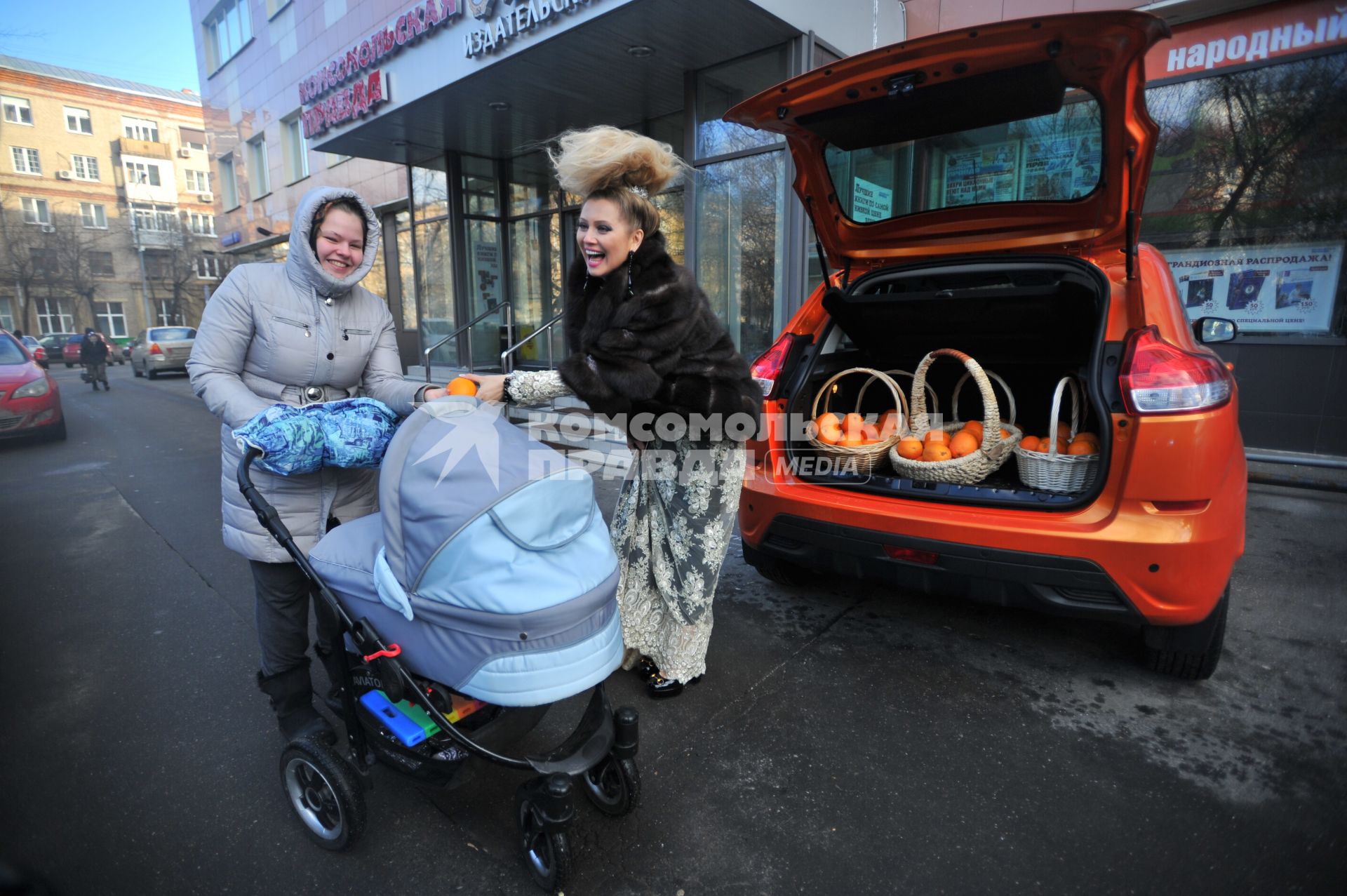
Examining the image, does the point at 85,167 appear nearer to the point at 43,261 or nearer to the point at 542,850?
the point at 43,261

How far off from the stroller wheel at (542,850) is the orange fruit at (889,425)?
1981 mm

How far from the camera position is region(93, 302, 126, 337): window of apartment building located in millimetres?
31106

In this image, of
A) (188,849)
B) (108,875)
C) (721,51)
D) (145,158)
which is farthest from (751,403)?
(145,158)

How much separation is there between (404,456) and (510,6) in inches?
276

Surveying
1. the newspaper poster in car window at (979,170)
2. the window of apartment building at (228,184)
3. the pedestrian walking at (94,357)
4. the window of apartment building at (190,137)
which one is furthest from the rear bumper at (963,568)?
the window of apartment building at (190,137)

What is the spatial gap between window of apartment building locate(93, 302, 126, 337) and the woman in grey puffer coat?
37238 mm

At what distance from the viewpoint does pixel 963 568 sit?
7.78 feet

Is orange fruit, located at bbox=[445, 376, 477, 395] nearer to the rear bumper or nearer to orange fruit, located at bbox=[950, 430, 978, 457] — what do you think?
the rear bumper

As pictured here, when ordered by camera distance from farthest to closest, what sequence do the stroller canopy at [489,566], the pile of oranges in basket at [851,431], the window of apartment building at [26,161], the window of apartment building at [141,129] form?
1. the window of apartment building at [141,129]
2. the window of apartment building at [26,161]
3. the pile of oranges in basket at [851,431]
4. the stroller canopy at [489,566]

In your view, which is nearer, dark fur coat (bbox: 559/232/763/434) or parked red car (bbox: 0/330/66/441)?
dark fur coat (bbox: 559/232/763/434)

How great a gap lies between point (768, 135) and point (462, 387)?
621cm

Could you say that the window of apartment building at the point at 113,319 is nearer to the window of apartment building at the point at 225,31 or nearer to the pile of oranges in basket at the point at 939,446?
the window of apartment building at the point at 225,31

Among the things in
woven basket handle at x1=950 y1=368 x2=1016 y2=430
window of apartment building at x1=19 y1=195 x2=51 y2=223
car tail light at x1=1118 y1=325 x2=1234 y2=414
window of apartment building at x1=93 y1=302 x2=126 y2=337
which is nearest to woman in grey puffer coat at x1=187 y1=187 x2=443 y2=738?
car tail light at x1=1118 y1=325 x2=1234 y2=414

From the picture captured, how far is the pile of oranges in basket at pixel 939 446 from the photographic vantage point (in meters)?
2.77
